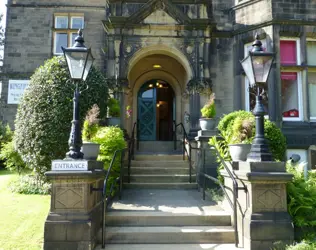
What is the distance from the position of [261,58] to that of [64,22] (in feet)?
30.6

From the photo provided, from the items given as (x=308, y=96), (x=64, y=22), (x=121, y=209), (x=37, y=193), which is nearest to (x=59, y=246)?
(x=121, y=209)

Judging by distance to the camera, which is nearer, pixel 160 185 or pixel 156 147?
pixel 160 185

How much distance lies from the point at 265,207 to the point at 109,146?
12.1ft

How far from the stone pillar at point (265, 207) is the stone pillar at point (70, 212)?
8.34ft

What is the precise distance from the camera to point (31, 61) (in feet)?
36.7

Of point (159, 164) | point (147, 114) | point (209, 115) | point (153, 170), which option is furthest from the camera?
point (147, 114)

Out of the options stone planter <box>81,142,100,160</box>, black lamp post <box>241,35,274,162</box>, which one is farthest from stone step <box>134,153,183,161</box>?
black lamp post <box>241,35,274,162</box>

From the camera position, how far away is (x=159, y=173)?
816 cm

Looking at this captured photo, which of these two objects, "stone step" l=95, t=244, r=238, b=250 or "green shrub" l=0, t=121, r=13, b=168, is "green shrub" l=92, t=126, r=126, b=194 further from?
"green shrub" l=0, t=121, r=13, b=168

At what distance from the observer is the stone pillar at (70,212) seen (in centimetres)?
441

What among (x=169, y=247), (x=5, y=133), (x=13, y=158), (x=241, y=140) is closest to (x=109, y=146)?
(x=169, y=247)

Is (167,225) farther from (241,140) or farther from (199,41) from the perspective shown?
(199,41)

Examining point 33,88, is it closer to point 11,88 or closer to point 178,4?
point 11,88

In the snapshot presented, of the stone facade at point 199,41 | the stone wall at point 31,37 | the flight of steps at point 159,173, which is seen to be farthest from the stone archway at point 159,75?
the flight of steps at point 159,173
